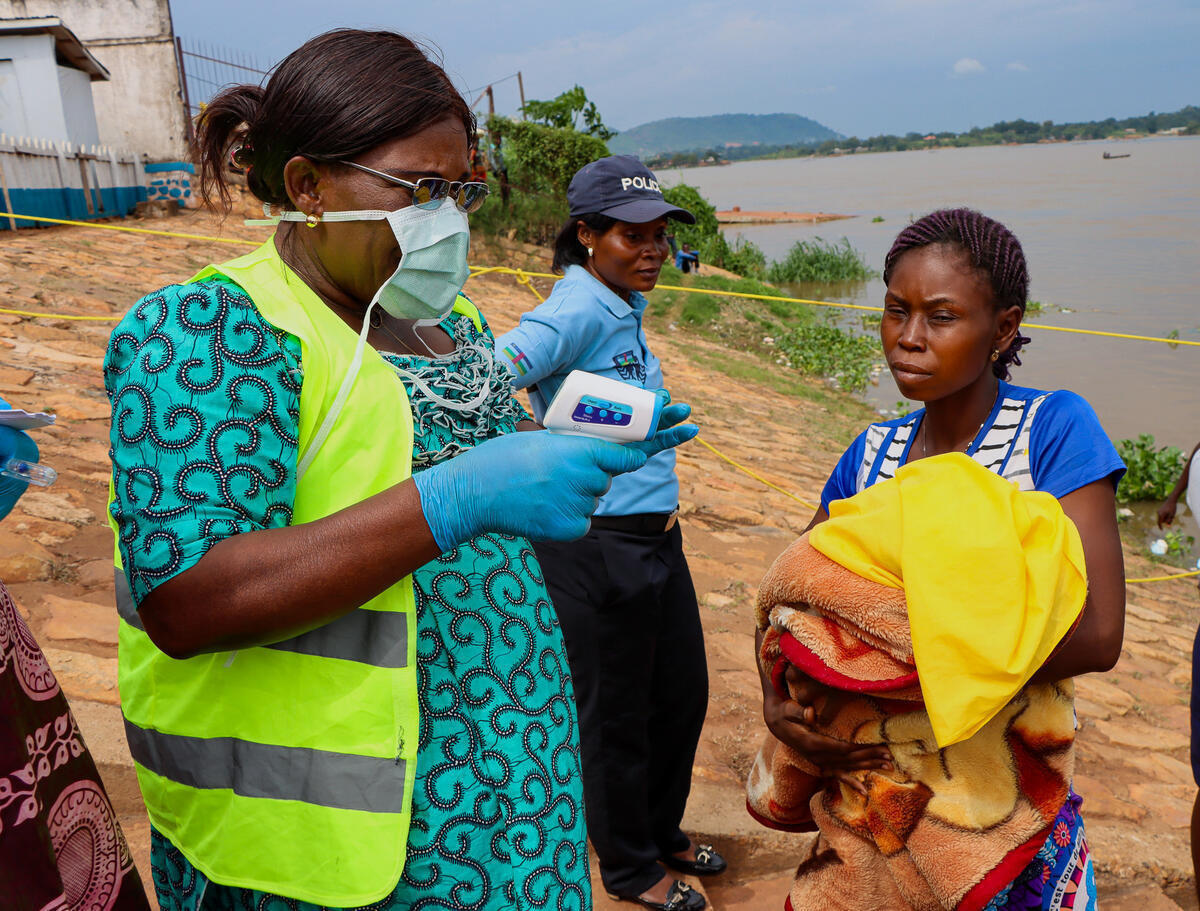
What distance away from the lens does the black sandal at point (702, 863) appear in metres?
2.69

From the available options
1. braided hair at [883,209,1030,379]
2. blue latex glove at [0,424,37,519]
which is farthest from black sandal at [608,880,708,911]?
blue latex glove at [0,424,37,519]

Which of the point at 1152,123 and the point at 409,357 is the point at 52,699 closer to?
the point at 409,357

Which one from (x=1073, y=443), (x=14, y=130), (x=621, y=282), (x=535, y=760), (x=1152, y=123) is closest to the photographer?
(x=535, y=760)

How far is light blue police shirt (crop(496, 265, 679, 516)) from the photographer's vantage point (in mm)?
2404

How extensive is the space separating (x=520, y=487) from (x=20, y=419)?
688 millimetres

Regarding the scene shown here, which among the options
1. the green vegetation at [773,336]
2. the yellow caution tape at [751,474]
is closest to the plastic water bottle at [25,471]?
the yellow caution tape at [751,474]

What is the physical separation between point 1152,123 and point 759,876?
169m

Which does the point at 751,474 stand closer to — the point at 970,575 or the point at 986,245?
the point at 986,245

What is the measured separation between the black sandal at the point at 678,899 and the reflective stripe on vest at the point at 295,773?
1.60 metres

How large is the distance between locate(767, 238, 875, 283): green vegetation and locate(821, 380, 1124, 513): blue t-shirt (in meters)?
19.6

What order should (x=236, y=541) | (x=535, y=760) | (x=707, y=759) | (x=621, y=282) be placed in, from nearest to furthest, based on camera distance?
(x=236, y=541) < (x=535, y=760) < (x=621, y=282) < (x=707, y=759)

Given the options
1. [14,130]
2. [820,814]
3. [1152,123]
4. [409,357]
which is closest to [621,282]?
[409,357]

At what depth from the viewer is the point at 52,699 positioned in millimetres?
1193

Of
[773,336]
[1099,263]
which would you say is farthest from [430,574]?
[1099,263]
